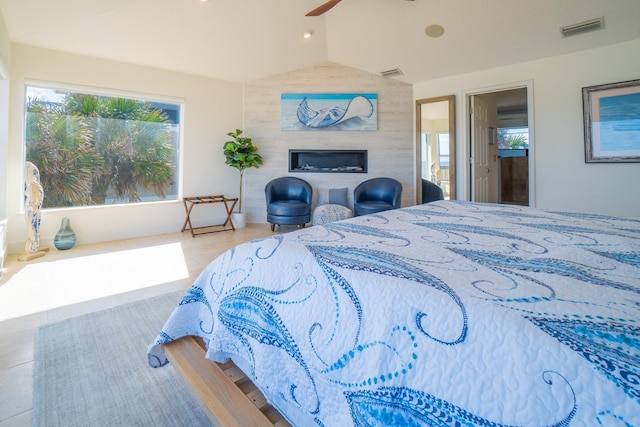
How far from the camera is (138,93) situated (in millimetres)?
4484

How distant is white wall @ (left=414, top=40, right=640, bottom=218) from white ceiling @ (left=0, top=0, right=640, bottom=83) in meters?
0.15

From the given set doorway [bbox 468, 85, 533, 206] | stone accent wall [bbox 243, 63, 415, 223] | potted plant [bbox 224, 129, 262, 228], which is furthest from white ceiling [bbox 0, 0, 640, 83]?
potted plant [bbox 224, 129, 262, 228]

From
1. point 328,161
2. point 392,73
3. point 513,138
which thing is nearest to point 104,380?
point 328,161

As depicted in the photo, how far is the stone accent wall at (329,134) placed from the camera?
5324 millimetres

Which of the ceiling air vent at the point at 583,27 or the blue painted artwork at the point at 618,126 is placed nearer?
the ceiling air vent at the point at 583,27

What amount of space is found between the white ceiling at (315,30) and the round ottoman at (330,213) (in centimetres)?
239

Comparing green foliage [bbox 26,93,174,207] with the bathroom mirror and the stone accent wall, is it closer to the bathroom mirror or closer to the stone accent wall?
the stone accent wall

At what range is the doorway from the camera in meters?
4.84

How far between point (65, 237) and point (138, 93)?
86.2 inches

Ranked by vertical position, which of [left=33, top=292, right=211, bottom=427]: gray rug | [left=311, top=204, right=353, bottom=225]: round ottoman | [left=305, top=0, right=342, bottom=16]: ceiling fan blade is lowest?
[left=33, top=292, right=211, bottom=427]: gray rug

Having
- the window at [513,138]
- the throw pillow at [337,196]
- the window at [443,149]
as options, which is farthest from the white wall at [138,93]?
the window at [513,138]

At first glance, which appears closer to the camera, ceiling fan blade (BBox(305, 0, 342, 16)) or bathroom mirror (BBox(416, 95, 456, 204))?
ceiling fan blade (BBox(305, 0, 342, 16))

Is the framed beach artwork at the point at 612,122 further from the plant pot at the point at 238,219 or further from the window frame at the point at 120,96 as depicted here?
the window frame at the point at 120,96

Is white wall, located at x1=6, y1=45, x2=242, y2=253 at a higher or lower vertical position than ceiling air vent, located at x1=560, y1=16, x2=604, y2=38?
lower
